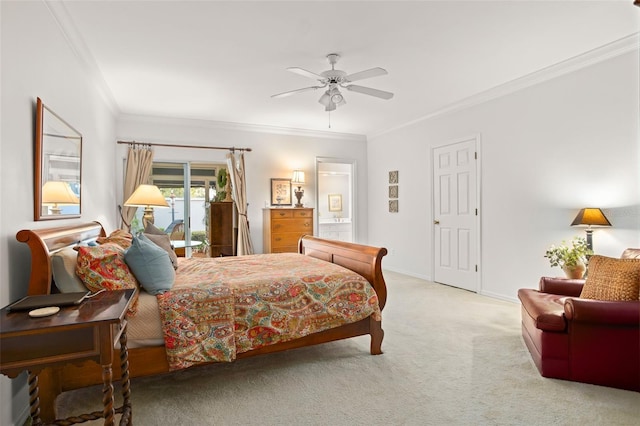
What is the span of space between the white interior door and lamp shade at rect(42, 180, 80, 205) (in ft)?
15.1

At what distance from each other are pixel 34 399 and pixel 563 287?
146 inches

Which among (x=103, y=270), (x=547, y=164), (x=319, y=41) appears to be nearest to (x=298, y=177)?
(x=319, y=41)

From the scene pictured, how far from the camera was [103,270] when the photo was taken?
6.70ft

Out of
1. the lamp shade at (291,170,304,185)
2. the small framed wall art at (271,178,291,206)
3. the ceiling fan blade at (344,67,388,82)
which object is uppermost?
the ceiling fan blade at (344,67,388,82)

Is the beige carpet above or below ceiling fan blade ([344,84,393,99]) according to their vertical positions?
below

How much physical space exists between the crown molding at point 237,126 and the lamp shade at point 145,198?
166 cm

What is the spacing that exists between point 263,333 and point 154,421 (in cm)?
78

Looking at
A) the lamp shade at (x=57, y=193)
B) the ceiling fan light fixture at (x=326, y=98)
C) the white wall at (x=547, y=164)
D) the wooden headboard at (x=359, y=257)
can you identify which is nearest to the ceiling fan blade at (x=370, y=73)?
the ceiling fan light fixture at (x=326, y=98)

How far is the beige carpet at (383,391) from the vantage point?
1.97m

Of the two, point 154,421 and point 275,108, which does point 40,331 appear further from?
point 275,108

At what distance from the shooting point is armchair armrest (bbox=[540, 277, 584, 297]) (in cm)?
292

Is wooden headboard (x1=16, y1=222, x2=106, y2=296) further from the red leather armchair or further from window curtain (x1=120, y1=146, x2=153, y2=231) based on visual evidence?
window curtain (x1=120, y1=146, x2=153, y2=231)

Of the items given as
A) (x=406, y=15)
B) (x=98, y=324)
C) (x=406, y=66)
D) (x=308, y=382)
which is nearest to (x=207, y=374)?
(x=308, y=382)

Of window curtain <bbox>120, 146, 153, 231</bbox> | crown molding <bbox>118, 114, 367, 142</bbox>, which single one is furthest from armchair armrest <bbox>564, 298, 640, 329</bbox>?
window curtain <bbox>120, 146, 153, 231</bbox>
